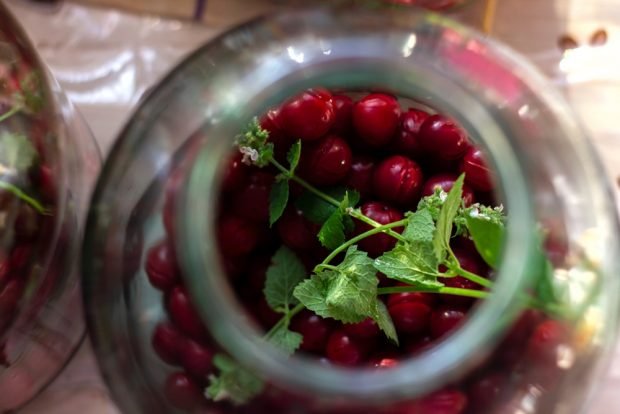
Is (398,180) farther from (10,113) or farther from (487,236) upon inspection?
(10,113)

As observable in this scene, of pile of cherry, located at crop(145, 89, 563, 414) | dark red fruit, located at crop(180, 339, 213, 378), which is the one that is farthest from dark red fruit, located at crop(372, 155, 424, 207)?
dark red fruit, located at crop(180, 339, 213, 378)

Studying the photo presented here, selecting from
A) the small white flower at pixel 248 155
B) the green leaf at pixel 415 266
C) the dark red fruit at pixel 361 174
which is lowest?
the green leaf at pixel 415 266

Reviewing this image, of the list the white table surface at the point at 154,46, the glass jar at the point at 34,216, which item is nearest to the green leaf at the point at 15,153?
the glass jar at the point at 34,216

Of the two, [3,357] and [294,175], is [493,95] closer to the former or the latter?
[294,175]

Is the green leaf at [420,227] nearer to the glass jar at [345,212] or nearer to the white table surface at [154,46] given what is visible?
the glass jar at [345,212]

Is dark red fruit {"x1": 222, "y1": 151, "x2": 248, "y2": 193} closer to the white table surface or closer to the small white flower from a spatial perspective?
the small white flower

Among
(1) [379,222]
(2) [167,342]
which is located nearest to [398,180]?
(1) [379,222]
